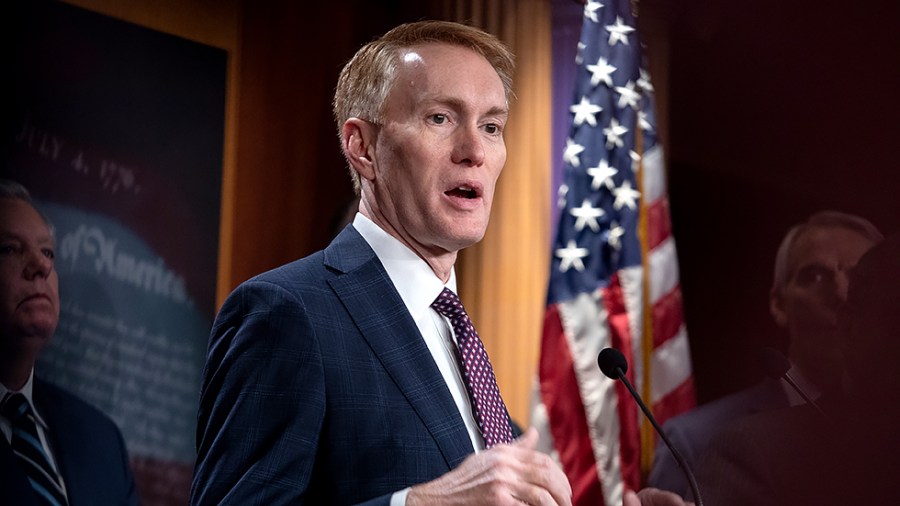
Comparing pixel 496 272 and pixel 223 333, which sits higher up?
pixel 496 272

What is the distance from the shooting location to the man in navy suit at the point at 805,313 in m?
2.36

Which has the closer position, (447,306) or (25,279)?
(447,306)

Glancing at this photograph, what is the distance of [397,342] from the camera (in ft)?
4.83

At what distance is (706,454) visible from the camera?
256cm

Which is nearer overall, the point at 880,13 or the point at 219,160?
the point at 880,13

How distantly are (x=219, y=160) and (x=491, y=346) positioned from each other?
1.18m

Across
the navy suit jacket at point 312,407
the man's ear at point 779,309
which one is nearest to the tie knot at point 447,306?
the navy suit jacket at point 312,407

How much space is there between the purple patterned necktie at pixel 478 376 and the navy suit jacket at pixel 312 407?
0.25 feet

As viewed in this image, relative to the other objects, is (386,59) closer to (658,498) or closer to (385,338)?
(385,338)

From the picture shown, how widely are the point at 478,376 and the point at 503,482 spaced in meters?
0.37

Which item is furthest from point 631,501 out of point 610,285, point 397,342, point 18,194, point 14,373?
point 610,285

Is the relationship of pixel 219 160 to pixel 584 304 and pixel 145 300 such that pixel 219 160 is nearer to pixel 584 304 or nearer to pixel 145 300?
pixel 145 300

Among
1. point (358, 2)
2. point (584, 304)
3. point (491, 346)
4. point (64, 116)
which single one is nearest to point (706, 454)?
point (584, 304)

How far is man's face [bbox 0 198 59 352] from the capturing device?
244cm
